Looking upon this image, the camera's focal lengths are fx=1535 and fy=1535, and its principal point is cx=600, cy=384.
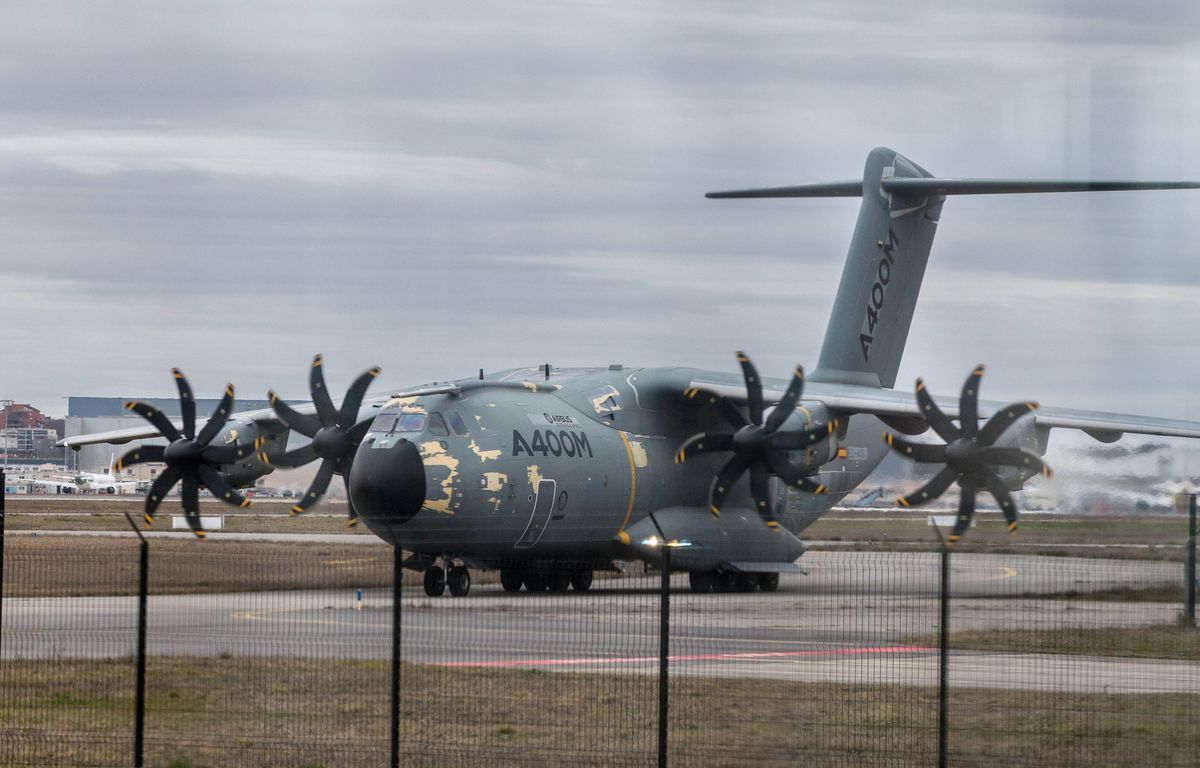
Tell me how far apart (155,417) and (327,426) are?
3.08 meters

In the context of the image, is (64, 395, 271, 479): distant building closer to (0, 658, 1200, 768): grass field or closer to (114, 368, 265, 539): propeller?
(114, 368, 265, 539): propeller

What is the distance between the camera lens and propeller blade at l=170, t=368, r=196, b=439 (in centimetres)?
2689

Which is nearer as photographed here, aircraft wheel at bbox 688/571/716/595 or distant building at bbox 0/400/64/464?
aircraft wheel at bbox 688/571/716/595

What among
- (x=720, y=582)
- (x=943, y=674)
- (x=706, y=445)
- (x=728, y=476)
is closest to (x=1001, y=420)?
(x=728, y=476)

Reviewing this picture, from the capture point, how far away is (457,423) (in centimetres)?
2458

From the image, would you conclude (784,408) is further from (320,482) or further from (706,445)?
(320,482)

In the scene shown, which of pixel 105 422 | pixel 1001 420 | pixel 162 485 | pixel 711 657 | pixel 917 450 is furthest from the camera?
pixel 105 422

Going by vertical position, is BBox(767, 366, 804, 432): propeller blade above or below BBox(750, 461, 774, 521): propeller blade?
above

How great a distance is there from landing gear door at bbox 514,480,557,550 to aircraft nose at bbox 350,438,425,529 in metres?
2.47

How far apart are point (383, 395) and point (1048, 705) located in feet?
60.9

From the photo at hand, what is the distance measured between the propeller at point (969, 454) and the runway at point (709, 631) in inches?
133

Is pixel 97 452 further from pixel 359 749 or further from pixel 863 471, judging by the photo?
pixel 359 749

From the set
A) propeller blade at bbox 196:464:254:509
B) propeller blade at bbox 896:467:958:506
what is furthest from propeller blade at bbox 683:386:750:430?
propeller blade at bbox 196:464:254:509

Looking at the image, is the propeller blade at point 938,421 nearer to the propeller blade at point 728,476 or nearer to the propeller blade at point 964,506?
the propeller blade at point 964,506
